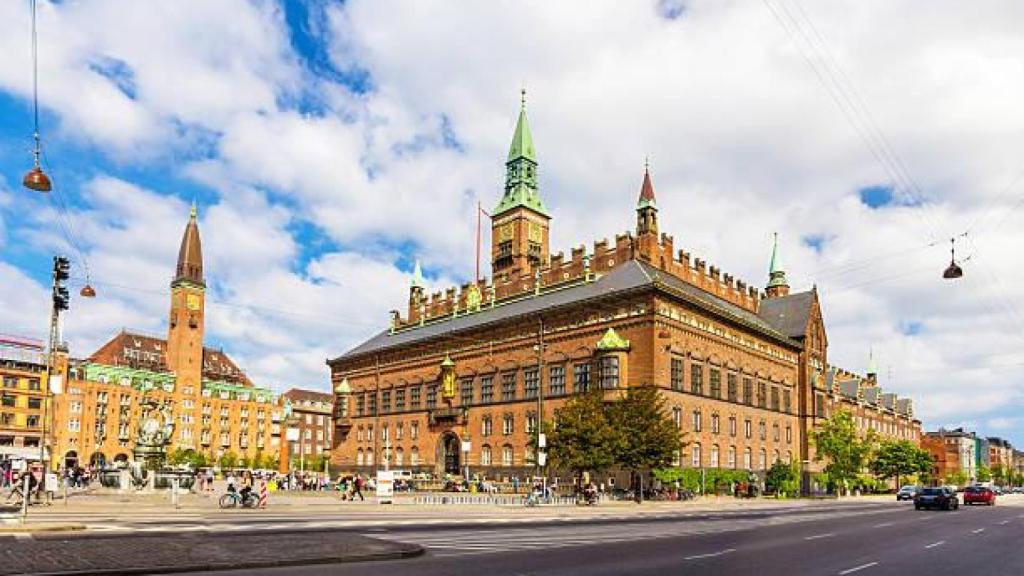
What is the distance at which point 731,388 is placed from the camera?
67.4 metres

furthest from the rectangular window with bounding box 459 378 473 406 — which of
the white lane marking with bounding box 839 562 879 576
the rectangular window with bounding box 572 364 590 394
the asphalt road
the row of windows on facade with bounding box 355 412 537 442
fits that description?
the white lane marking with bounding box 839 562 879 576

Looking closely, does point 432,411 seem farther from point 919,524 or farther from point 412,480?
point 919,524

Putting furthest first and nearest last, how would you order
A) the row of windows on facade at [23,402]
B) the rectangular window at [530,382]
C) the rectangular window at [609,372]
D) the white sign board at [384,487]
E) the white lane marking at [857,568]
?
the row of windows on facade at [23,402] → the rectangular window at [530,382] → the rectangular window at [609,372] → the white sign board at [384,487] → the white lane marking at [857,568]

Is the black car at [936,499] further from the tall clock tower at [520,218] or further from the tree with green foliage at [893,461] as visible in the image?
the tree with green foliage at [893,461]

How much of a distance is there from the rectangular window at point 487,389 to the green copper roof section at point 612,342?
15371 mm

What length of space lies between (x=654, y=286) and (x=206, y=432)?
105123mm

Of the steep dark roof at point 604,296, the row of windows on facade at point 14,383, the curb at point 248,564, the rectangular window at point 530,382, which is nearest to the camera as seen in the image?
the curb at point 248,564

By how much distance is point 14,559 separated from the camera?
47.4 ft

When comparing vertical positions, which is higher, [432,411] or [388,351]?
[388,351]

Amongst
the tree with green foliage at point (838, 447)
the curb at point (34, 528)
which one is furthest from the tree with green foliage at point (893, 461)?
the curb at point (34, 528)

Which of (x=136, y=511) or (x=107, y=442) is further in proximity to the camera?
(x=107, y=442)

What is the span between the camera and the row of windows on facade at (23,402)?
106 meters

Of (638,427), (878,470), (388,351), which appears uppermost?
(388,351)

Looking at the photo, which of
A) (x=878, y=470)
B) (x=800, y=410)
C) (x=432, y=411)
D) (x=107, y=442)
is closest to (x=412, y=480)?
(x=432, y=411)
